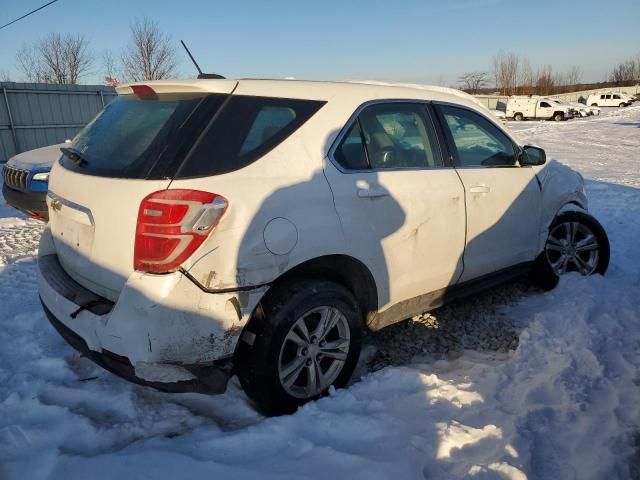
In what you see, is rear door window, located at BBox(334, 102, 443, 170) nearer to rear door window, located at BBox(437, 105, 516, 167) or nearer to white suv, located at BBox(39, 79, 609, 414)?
white suv, located at BBox(39, 79, 609, 414)

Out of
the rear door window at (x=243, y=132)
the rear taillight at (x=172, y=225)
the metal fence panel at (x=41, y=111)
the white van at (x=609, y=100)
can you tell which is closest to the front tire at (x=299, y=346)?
the rear taillight at (x=172, y=225)

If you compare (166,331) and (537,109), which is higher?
(166,331)

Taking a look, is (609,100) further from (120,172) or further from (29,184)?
(120,172)

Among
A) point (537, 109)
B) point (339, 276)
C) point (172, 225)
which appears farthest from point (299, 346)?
point (537, 109)

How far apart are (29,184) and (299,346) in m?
4.30

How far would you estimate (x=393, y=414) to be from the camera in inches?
101

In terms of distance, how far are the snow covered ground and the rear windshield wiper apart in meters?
1.29

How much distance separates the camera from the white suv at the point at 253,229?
2.19 meters

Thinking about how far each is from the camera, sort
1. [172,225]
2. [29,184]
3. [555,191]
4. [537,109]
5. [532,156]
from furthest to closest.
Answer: [537,109] < [29,184] < [555,191] < [532,156] < [172,225]

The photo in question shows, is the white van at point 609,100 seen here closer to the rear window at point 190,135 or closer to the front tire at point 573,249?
the front tire at point 573,249

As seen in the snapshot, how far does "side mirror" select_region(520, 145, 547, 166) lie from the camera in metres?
3.87

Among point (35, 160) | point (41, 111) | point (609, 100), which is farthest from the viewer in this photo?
point (609, 100)

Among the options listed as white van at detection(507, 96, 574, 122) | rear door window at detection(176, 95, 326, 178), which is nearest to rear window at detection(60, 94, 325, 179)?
rear door window at detection(176, 95, 326, 178)

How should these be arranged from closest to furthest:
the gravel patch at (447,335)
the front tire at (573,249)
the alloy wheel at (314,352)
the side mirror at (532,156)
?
1. the alloy wheel at (314,352)
2. the gravel patch at (447,335)
3. the side mirror at (532,156)
4. the front tire at (573,249)
